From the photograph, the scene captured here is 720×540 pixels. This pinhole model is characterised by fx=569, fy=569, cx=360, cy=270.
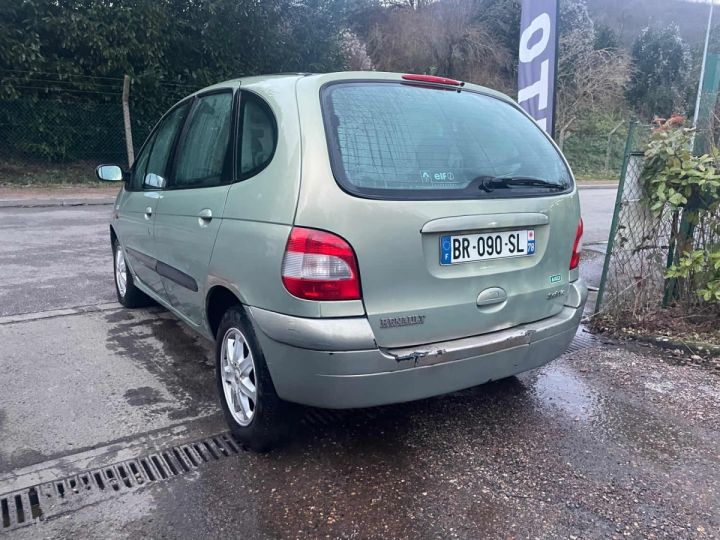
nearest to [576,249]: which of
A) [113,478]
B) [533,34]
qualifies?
[113,478]

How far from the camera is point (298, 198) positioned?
234 centimetres

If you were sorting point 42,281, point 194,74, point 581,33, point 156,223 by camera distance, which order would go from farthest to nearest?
point 581,33 < point 194,74 < point 42,281 < point 156,223

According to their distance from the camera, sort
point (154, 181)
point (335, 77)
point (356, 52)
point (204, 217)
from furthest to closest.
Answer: point (356, 52) → point (154, 181) → point (204, 217) → point (335, 77)

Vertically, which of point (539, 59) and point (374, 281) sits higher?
point (539, 59)

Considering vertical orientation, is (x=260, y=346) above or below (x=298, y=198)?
below

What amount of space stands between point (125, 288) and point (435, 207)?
345 centimetres

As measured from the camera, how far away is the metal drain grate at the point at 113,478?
233 centimetres

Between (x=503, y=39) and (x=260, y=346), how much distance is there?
1130 inches

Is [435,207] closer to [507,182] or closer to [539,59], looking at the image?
[507,182]

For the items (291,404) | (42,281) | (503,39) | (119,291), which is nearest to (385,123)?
(291,404)

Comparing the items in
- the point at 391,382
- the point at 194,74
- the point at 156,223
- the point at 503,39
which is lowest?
the point at 391,382

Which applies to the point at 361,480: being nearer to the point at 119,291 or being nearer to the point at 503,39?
the point at 119,291

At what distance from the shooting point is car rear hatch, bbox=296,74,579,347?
2340 mm

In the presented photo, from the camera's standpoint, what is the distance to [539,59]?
19.1 feet
